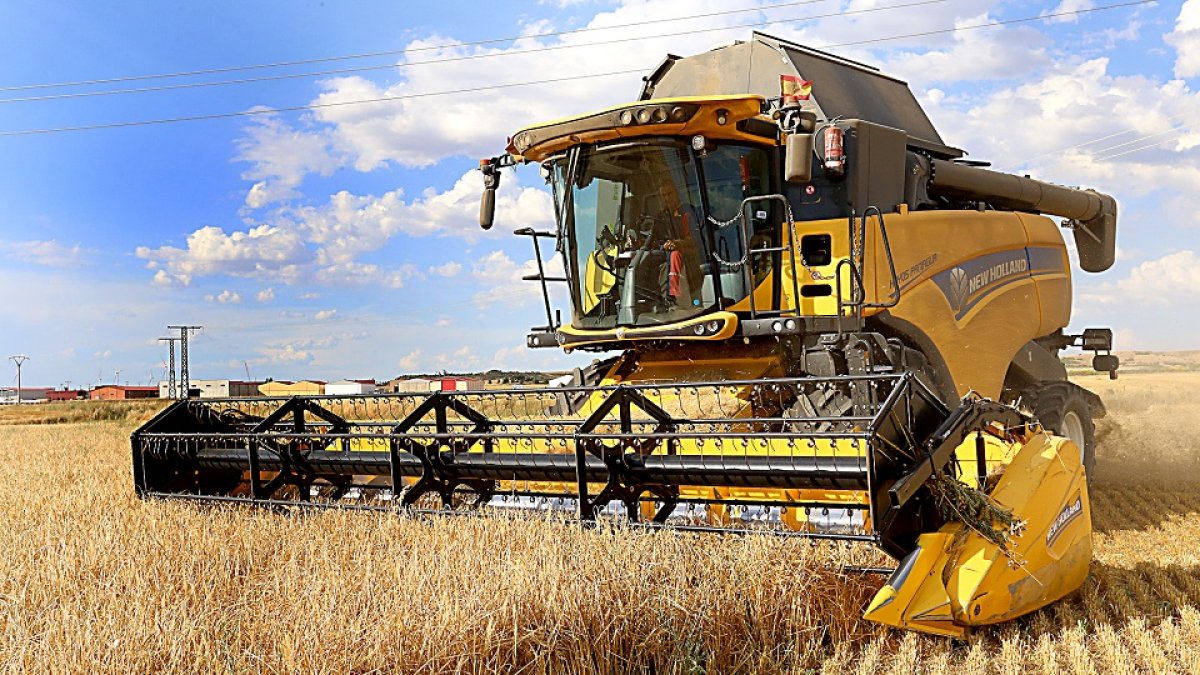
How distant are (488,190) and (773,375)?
6.59 ft

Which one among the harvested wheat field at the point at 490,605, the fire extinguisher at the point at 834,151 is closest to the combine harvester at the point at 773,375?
the fire extinguisher at the point at 834,151

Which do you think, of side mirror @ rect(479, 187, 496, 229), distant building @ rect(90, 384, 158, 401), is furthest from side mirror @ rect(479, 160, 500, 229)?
distant building @ rect(90, 384, 158, 401)

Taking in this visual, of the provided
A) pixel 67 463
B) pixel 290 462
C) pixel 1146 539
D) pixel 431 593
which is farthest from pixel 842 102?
pixel 67 463

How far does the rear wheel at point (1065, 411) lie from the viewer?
6.20 metres

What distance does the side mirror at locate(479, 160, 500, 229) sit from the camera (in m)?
6.07

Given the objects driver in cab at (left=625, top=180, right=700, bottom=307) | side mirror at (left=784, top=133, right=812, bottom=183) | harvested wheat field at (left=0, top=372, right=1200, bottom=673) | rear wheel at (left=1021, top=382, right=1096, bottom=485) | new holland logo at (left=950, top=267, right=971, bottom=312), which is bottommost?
harvested wheat field at (left=0, top=372, right=1200, bottom=673)

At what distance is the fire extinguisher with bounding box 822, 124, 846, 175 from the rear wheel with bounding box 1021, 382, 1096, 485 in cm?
207

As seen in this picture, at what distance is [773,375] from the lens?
5457 millimetres

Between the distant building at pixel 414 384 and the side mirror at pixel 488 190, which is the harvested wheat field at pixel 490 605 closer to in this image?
the side mirror at pixel 488 190

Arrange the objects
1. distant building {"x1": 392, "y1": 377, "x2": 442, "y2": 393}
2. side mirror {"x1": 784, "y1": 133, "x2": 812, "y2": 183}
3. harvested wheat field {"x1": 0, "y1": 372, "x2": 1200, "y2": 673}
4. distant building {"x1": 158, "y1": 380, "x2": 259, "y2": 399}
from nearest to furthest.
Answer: harvested wheat field {"x1": 0, "y1": 372, "x2": 1200, "y2": 673} < side mirror {"x1": 784, "y1": 133, "x2": 812, "y2": 183} < distant building {"x1": 392, "y1": 377, "x2": 442, "y2": 393} < distant building {"x1": 158, "y1": 380, "x2": 259, "y2": 399}

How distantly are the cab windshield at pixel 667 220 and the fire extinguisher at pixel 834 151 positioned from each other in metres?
0.33

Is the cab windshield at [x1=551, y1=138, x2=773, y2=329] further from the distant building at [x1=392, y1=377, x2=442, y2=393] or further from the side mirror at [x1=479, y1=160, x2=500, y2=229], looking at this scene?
the distant building at [x1=392, y1=377, x2=442, y2=393]

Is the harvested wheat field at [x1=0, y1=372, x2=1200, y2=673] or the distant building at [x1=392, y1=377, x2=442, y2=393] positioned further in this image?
the distant building at [x1=392, y1=377, x2=442, y2=393]

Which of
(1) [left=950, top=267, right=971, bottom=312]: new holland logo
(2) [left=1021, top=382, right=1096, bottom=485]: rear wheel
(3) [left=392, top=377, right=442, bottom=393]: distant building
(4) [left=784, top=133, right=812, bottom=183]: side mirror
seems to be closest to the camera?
(4) [left=784, top=133, right=812, bottom=183]: side mirror
